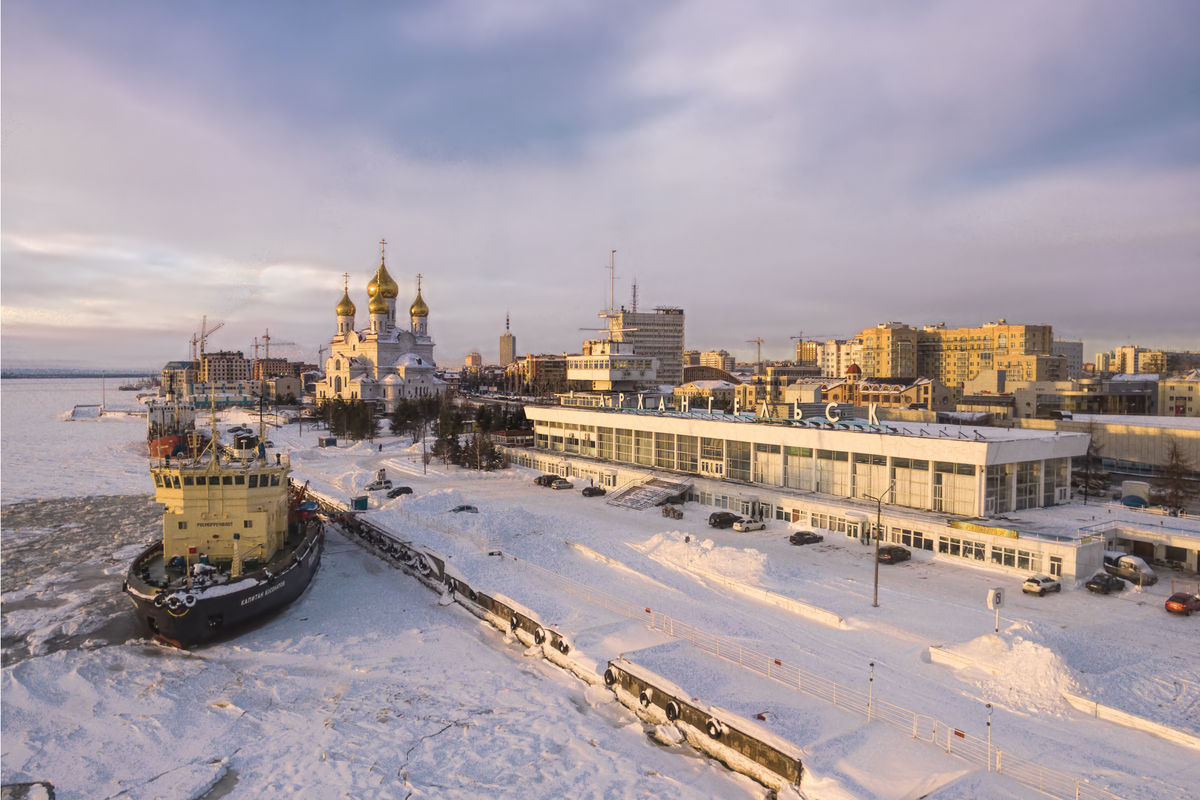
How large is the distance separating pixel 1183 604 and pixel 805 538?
51.4 ft

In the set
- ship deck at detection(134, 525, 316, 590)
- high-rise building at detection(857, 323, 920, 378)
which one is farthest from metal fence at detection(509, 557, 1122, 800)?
high-rise building at detection(857, 323, 920, 378)

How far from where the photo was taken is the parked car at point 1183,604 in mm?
26125

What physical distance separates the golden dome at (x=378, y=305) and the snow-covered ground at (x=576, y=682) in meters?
101

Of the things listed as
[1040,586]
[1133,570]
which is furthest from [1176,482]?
[1040,586]

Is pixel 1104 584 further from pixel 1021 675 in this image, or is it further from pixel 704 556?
pixel 704 556

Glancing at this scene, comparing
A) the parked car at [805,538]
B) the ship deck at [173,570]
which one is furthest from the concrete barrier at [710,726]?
the parked car at [805,538]

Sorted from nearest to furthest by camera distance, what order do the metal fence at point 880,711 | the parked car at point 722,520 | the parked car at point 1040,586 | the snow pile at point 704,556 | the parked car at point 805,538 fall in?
the metal fence at point 880,711
the parked car at point 1040,586
the snow pile at point 704,556
the parked car at point 805,538
the parked car at point 722,520

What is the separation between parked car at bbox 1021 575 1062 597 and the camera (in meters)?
28.7

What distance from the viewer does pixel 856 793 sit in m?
14.6

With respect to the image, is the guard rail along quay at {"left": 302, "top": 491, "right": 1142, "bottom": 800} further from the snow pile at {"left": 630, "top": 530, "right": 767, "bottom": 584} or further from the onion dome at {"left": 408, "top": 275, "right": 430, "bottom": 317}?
the onion dome at {"left": 408, "top": 275, "right": 430, "bottom": 317}

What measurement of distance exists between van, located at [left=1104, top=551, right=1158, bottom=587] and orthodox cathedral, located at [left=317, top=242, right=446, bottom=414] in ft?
361

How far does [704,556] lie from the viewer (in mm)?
33000

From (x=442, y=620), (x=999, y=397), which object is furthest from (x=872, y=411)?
(x=999, y=397)

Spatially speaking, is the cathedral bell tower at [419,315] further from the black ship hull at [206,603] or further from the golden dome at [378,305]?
the black ship hull at [206,603]
